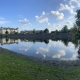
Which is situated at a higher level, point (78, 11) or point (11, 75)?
point (78, 11)

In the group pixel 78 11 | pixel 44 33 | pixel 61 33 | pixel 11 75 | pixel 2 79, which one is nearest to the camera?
pixel 2 79

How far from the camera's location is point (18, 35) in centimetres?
17262

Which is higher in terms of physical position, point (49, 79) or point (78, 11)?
point (78, 11)

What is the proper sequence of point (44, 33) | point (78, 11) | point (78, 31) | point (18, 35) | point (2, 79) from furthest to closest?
1. point (18, 35)
2. point (44, 33)
3. point (78, 31)
4. point (78, 11)
5. point (2, 79)

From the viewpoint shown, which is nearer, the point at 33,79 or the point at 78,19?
the point at 33,79

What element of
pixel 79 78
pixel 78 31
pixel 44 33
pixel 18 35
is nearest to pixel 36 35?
pixel 44 33

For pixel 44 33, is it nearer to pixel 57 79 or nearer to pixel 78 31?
pixel 78 31

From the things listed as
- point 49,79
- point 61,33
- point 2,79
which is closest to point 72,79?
point 49,79

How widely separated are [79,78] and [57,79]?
4.89 feet

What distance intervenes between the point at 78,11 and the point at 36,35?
89.4 meters

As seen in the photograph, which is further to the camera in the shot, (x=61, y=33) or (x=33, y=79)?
(x=61, y=33)

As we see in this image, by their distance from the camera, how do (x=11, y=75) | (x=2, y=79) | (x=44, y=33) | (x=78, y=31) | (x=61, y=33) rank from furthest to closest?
(x=44, y=33)
(x=61, y=33)
(x=78, y=31)
(x=11, y=75)
(x=2, y=79)

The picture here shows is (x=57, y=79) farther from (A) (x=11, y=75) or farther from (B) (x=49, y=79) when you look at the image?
(A) (x=11, y=75)

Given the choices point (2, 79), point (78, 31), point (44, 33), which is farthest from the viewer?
point (44, 33)
